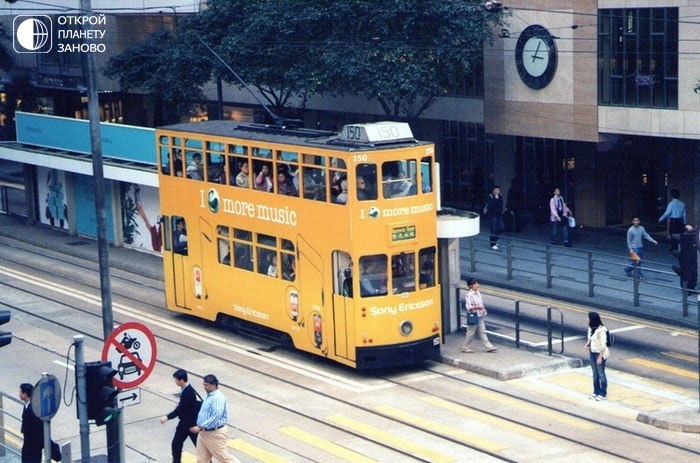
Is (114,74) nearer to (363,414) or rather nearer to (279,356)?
(279,356)

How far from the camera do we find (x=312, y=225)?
21.5 m

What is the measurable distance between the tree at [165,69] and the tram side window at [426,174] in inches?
786

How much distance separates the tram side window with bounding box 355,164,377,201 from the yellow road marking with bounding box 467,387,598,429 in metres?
3.46

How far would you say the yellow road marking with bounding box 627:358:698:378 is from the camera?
2108 centimetres

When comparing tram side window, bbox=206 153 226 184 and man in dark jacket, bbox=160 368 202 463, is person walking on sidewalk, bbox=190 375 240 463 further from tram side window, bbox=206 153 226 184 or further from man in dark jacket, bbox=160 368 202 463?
tram side window, bbox=206 153 226 184

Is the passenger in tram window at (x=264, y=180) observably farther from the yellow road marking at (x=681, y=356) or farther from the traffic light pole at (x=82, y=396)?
the traffic light pole at (x=82, y=396)

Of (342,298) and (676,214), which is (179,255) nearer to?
(342,298)

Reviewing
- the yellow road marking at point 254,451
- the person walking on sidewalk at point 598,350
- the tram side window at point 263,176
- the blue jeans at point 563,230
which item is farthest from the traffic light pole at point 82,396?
the blue jeans at point 563,230

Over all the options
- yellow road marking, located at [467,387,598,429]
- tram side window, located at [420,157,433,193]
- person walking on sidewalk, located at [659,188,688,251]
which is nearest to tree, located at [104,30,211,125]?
person walking on sidewalk, located at [659,188,688,251]

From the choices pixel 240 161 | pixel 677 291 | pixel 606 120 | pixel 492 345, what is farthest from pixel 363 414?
pixel 606 120

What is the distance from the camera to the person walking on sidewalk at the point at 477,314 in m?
22.0

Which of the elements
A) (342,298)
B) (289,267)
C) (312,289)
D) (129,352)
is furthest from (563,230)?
(129,352)

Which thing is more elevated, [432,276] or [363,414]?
[432,276]

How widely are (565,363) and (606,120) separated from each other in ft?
42.1
